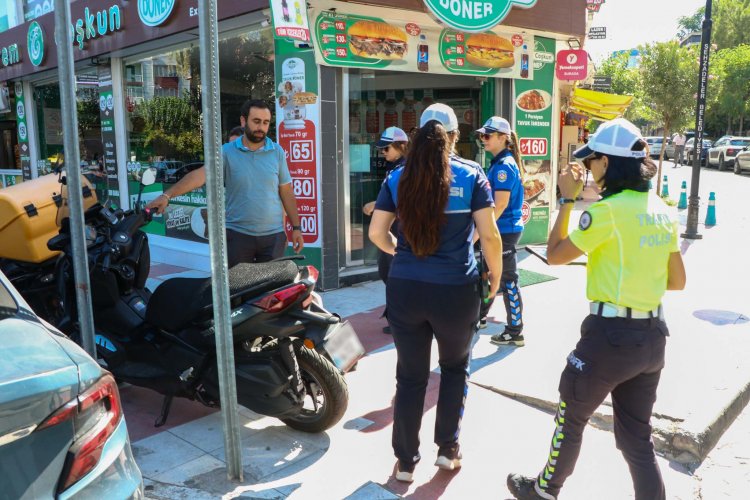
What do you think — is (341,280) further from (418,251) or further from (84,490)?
(84,490)

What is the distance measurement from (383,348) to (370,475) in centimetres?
209

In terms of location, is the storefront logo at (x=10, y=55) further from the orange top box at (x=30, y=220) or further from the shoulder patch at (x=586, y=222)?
the shoulder patch at (x=586, y=222)

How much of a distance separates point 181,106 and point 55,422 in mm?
8484

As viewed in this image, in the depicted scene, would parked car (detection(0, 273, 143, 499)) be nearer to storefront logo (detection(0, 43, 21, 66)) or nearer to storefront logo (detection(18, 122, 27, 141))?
storefront logo (detection(0, 43, 21, 66))

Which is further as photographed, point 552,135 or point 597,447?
point 552,135

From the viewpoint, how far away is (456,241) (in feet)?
10.5

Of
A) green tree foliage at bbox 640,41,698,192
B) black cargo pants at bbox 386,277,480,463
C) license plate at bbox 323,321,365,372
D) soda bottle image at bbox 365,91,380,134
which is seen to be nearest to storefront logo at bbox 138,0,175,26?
soda bottle image at bbox 365,91,380,134

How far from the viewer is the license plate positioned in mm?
3720

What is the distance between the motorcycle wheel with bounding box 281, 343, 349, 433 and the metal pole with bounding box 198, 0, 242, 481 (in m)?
0.59

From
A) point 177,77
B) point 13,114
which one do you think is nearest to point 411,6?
point 177,77

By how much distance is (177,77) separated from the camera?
954 centimetres

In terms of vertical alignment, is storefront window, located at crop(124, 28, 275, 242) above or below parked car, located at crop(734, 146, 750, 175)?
above

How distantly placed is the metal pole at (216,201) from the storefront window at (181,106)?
4.92 meters

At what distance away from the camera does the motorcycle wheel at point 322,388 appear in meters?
3.76
